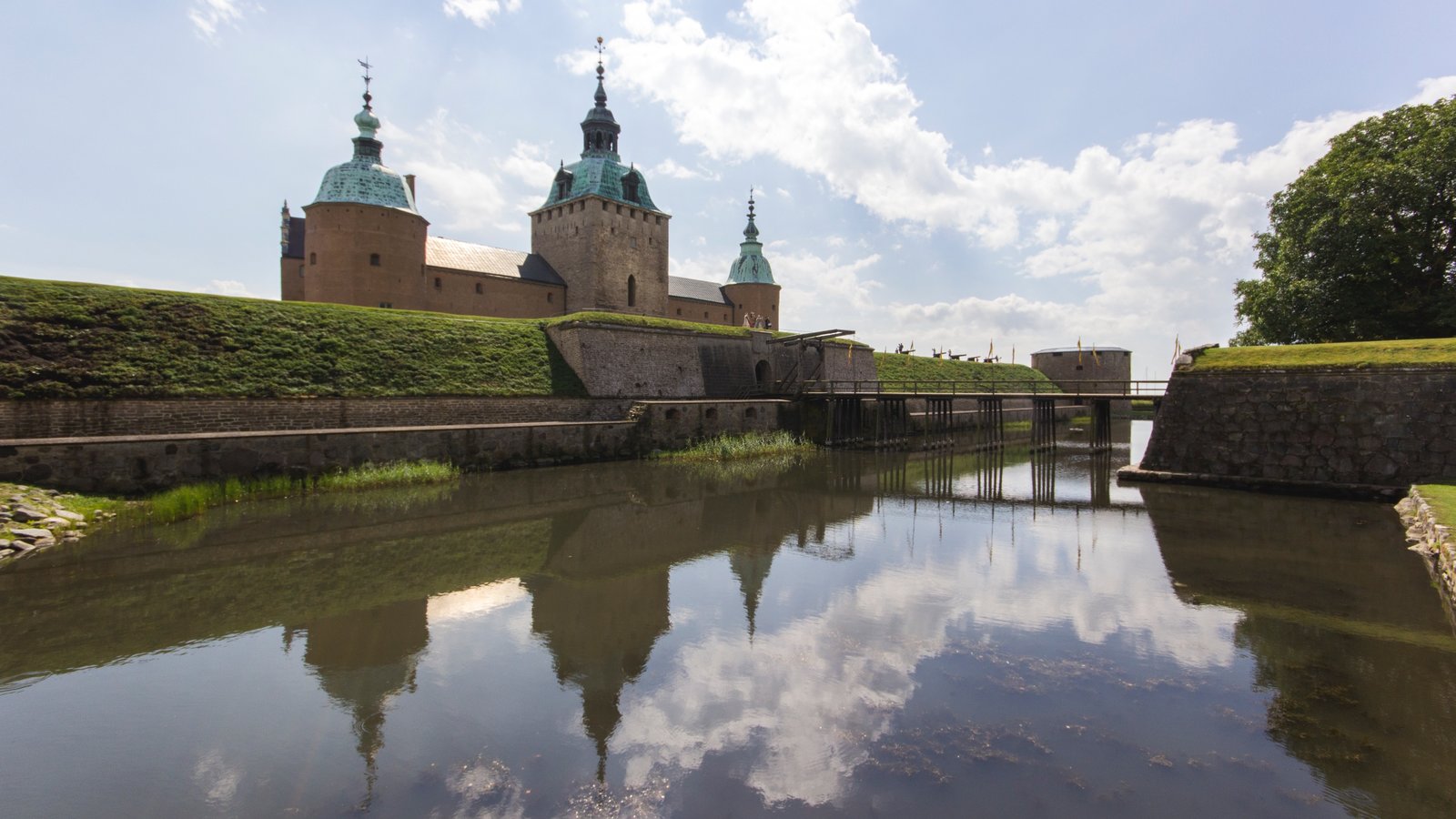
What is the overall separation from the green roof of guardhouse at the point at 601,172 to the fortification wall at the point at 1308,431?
26158 mm

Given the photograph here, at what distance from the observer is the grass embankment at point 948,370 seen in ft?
133

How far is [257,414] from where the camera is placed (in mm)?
14992

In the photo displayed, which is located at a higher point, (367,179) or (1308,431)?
(367,179)

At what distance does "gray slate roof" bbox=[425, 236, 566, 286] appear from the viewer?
→ 29.4 meters

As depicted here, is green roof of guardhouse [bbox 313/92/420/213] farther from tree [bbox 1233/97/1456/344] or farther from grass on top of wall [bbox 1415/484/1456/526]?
tree [bbox 1233/97/1456/344]

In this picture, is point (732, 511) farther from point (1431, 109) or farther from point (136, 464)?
point (1431, 109)

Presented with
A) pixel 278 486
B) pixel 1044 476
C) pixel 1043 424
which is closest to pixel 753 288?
pixel 1043 424

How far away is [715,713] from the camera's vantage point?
4.93 metres

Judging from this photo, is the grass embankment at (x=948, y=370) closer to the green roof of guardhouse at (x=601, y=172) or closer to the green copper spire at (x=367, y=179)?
the green roof of guardhouse at (x=601, y=172)

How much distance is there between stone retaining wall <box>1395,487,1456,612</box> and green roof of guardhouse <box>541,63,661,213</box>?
30.3 m

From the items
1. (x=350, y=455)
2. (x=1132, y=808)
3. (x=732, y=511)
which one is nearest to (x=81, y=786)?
Result: (x=1132, y=808)

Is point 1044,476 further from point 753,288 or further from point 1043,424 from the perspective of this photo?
point 753,288

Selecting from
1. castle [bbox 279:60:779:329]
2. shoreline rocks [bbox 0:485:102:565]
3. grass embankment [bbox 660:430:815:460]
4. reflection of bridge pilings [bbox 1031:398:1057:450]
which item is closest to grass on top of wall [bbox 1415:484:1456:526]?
reflection of bridge pilings [bbox 1031:398:1057:450]

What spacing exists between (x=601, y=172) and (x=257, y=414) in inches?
884
